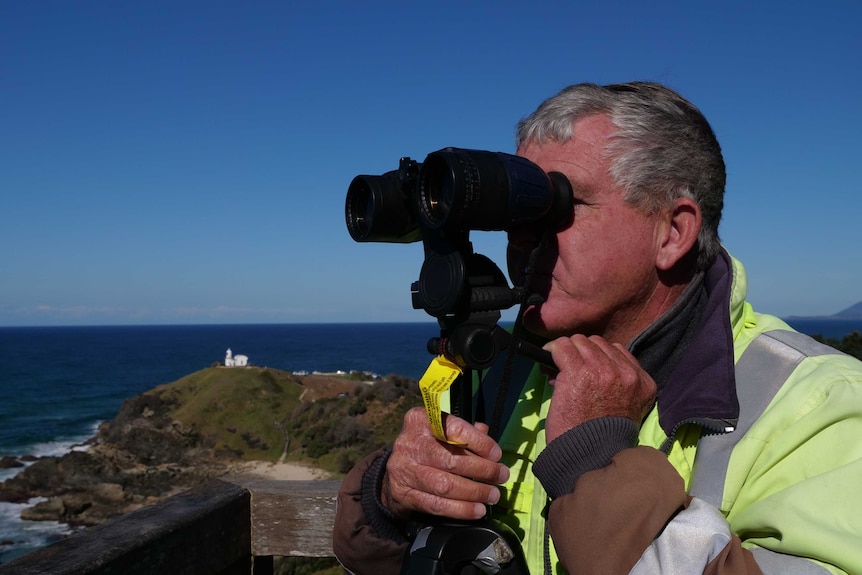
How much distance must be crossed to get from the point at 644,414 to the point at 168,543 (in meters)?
1.33

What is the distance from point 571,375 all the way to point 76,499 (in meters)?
19.4

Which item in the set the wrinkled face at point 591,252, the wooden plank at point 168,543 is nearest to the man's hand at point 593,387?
the wrinkled face at point 591,252

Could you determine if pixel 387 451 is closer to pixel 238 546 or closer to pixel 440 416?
pixel 440 416

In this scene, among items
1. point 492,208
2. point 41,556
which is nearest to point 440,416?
point 492,208

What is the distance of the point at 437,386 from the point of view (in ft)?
5.32

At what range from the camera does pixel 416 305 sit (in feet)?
5.94

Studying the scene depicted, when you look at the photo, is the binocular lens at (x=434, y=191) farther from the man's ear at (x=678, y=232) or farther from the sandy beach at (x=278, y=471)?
the sandy beach at (x=278, y=471)

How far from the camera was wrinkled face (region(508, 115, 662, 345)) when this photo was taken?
194 cm

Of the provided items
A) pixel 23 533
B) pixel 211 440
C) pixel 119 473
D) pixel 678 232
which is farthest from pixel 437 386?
pixel 211 440

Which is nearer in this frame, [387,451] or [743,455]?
[743,455]

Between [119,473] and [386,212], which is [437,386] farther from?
[119,473]

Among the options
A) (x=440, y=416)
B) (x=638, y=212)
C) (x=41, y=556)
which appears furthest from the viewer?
(x=638, y=212)

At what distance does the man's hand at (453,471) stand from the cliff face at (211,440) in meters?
14.1

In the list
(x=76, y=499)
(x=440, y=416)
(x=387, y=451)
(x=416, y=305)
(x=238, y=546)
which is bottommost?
(x=76, y=499)
